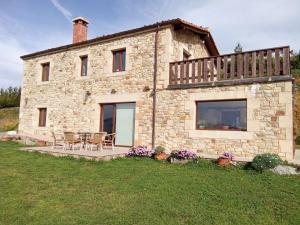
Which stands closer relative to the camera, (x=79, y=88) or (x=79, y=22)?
(x=79, y=88)

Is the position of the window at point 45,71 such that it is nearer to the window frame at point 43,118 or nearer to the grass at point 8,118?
the window frame at point 43,118

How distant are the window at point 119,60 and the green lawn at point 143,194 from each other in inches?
208

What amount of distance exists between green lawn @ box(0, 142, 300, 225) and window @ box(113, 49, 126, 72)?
529cm

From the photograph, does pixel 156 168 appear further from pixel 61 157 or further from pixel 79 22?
pixel 79 22

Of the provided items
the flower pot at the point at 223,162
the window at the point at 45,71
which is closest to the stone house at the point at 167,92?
the window at the point at 45,71

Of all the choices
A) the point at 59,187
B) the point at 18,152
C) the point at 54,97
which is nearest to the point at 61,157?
the point at 18,152

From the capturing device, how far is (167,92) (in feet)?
33.9

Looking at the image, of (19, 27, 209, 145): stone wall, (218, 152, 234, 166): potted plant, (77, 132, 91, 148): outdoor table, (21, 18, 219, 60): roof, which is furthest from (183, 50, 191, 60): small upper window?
(218, 152, 234, 166): potted plant

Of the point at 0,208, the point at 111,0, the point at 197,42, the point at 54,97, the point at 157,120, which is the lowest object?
the point at 0,208

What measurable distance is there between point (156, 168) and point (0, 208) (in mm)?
4258

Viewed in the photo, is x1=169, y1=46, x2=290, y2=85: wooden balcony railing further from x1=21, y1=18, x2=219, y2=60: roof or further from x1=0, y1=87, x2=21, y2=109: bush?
x1=0, y1=87, x2=21, y2=109: bush

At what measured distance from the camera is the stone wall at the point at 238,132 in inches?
316

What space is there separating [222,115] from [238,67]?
5.62ft

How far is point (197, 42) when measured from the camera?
43.5ft
